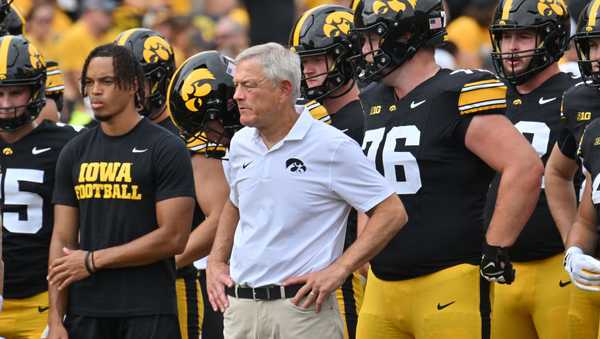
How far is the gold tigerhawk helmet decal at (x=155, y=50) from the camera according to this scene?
820cm

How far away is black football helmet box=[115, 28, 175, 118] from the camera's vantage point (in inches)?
317

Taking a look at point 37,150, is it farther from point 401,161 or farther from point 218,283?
point 401,161

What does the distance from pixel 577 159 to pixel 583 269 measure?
0.81 metres

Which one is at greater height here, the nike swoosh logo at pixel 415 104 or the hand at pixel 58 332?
the nike swoosh logo at pixel 415 104

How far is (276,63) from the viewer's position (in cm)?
562

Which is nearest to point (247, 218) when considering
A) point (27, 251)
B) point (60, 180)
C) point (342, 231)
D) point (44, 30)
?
point (342, 231)

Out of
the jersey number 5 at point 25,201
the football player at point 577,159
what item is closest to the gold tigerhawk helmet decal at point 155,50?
the jersey number 5 at point 25,201

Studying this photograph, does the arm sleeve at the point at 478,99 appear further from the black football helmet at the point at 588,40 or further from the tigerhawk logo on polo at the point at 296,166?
the tigerhawk logo on polo at the point at 296,166

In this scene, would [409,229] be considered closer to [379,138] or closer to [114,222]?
[379,138]

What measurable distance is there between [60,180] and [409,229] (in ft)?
5.62

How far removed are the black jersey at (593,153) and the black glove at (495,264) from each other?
1.49 ft

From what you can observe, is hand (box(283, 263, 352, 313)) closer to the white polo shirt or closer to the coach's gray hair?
the white polo shirt

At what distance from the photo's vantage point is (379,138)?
6316 millimetres

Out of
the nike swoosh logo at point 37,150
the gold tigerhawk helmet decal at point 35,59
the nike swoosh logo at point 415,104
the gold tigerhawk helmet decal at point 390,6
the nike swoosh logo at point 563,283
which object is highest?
the gold tigerhawk helmet decal at point 390,6
